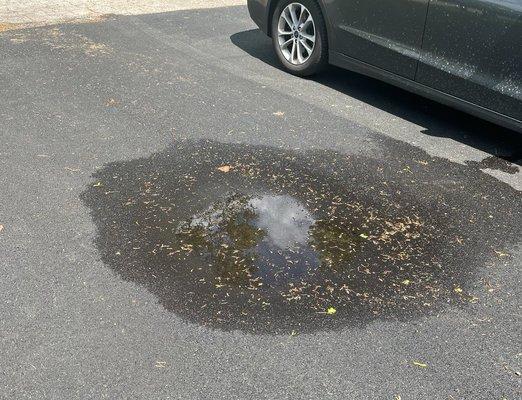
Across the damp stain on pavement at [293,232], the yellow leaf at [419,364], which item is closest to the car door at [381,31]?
the damp stain on pavement at [293,232]

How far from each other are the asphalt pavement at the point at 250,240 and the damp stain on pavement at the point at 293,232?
0.05 feet

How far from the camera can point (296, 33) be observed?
756cm

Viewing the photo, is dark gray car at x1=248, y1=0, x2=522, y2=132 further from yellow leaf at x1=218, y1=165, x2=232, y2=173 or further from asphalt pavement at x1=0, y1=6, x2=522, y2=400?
yellow leaf at x1=218, y1=165, x2=232, y2=173

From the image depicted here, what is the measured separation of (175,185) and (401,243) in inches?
66.8

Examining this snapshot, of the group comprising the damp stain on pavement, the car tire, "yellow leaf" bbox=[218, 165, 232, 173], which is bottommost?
"yellow leaf" bbox=[218, 165, 232, 173]

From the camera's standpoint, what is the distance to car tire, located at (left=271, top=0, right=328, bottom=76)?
7.23 metres

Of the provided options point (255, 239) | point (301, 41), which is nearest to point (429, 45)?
point (301, 41)

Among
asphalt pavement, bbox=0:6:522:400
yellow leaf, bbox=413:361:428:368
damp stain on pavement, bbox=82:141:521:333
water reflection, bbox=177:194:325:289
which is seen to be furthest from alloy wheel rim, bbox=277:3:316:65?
yellow leaf, bbox=413:361:428:368

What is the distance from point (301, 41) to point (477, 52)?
2.20 m

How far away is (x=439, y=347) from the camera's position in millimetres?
3658

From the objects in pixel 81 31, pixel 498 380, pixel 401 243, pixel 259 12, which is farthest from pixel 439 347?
pixel 81 31

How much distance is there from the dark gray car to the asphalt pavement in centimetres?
37

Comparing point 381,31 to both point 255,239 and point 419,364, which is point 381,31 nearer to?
point 255,239

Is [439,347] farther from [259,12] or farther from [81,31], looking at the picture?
[81,31]
